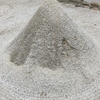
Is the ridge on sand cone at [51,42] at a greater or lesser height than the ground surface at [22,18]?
greater

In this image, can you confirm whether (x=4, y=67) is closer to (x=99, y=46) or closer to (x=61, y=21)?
(x=61, y=21)

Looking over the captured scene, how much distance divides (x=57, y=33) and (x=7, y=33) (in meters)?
3.16

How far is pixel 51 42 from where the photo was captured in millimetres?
6492

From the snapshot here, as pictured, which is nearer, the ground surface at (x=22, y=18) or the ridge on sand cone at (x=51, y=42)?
the ridge on sand cone at (x=51, y=42)

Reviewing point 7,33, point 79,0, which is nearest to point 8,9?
point 7,33

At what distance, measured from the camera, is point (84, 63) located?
6570 millimetres

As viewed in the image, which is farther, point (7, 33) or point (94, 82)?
point (7, 33)

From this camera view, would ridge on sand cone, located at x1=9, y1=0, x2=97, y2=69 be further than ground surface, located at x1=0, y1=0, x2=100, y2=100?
No

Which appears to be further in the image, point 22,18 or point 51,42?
point 22,18

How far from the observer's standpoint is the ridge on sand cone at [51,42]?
6.46m

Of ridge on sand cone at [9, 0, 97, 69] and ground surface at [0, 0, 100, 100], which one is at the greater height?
ridge on sand cone at [9, 0, 97, 69]

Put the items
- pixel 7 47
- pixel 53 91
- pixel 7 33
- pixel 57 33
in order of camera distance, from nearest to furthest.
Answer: pixel 53 91 → pixel 57 33 → pixel 7 47 → pixel 7 33

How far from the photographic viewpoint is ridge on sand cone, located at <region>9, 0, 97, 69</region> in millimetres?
6457

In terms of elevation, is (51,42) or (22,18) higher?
(51,42)
